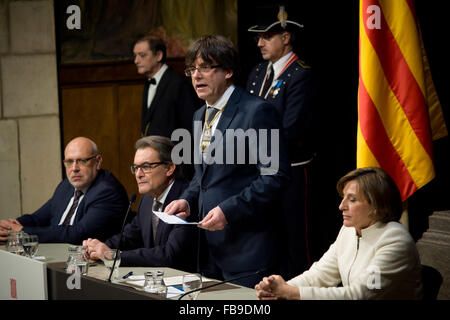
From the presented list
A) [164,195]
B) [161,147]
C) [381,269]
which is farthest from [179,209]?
[381,269]

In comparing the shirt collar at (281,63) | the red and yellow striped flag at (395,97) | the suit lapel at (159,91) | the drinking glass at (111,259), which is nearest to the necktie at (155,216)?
the drinking glass at (111,259)

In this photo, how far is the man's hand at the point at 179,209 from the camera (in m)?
3.11

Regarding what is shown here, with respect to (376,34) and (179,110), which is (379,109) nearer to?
(376,34)

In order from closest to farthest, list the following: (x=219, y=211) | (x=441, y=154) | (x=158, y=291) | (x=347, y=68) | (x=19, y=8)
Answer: (x=158, y=291), (x=219, y=211), (x=441, y=154), (x=347, y=68), (x=19, y=8)

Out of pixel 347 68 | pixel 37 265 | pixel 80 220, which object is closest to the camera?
pixel 37 265

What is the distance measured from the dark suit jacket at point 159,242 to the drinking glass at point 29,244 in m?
0.44

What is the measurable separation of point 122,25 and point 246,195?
374 cm

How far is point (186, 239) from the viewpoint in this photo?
3.30 m

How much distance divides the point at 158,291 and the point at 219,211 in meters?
0.48

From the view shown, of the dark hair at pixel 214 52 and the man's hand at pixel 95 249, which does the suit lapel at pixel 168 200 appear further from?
the dark hair at pixel 214 52

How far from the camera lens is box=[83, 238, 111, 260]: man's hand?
321cm

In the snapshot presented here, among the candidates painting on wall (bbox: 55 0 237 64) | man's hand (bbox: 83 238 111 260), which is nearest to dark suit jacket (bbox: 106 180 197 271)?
man's hand (bbox: 83 238 111 260)

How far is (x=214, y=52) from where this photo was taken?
3.11 metres

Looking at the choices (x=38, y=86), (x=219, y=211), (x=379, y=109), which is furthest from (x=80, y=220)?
(x=38, y=86)
